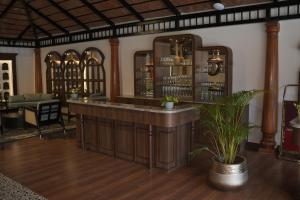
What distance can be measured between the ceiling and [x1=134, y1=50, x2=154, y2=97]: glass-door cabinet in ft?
3.35

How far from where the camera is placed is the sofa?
943cm

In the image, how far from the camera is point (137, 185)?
13.5 ft

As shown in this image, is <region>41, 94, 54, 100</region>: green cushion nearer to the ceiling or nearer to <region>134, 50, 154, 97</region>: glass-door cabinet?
the ceiling

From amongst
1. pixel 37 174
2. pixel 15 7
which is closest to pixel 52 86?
pixel 15 7

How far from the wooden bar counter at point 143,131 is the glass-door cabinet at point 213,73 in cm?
147

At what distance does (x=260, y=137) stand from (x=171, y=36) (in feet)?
9.56

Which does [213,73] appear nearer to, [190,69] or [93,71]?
[190,69]

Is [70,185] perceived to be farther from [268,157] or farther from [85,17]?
[85,17]

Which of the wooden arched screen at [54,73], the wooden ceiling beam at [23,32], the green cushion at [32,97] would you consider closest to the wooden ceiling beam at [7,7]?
the wooden ceiling beam at [23,32]

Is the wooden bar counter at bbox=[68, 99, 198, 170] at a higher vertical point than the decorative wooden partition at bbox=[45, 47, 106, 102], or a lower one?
lower

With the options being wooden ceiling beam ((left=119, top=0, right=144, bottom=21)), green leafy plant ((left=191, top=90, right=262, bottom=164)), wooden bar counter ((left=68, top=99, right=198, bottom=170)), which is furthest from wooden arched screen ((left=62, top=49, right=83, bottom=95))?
green leafy plant ((left=191, top=90, right=262, bottom=164))

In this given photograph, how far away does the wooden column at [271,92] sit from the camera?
17.4 feet

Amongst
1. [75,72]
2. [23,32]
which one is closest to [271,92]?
[75,72]

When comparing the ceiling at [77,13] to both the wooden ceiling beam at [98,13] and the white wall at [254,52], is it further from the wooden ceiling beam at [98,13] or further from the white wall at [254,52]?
the white wall at [254,52]
